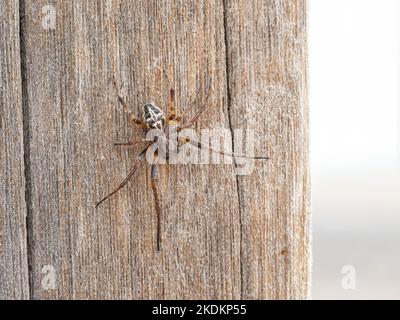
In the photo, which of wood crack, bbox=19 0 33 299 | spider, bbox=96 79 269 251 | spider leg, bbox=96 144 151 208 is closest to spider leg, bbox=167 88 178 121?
spider, bbox=96 79 269 251

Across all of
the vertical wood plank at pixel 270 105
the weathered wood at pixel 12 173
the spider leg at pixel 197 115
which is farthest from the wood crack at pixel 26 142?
the vertical wood plank at pixel 270 105

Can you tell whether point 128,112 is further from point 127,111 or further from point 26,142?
point 26,142

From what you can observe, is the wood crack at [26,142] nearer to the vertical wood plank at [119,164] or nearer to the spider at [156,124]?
the vertical wood plank at [119,164]

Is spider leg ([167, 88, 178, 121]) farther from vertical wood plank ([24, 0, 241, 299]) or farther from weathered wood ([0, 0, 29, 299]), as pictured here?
weathered wood ([0, 0, 29, 299])

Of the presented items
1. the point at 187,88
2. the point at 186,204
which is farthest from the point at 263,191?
the point at 187,88

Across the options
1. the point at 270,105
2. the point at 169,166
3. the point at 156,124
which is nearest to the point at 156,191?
the point at 169,166
